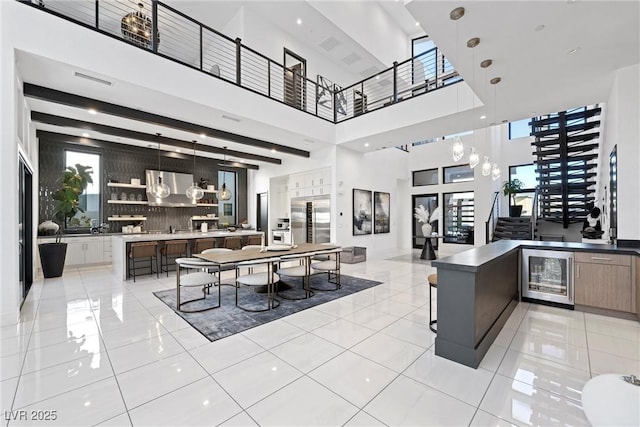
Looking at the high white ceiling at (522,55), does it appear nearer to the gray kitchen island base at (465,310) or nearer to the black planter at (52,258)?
the gray kitchen island base at (465,310)

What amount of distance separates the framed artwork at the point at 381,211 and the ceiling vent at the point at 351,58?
4712 millimetres

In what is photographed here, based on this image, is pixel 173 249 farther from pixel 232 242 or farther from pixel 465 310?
pixel 465 310

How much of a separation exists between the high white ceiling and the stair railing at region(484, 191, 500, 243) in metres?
3.62

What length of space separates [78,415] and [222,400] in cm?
93

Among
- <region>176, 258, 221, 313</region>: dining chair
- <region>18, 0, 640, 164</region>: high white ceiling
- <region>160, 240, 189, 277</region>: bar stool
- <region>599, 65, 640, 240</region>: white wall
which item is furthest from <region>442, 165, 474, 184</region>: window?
<region>176, 258, 221, 313</region>: dining chair

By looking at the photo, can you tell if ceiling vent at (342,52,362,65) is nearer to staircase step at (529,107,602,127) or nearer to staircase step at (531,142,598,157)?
staircase step at (529,107,602,127)

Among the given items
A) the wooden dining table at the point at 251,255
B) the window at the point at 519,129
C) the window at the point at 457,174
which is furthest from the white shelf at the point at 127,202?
the window at the point at 519,129

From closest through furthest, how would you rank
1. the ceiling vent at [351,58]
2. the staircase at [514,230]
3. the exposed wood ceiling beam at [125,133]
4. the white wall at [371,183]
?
the exposed wood ceiling beam at [125,133] → the white wall at [371,183] → the staircase at [514,230] → the ceiling vent at [351,58]

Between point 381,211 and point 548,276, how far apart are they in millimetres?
5597

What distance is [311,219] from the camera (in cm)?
885

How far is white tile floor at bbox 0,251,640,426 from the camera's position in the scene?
1.85 m

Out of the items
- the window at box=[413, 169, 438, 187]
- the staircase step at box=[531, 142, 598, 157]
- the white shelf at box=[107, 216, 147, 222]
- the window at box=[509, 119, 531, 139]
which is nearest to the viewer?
the staircase step at box=[531, 142, 598, 157]

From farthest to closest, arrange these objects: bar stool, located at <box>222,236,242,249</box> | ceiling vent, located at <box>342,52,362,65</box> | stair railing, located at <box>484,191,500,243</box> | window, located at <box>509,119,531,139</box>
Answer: window, located at <box>509,119,531,139</box>
ceiling vent, located at <box>342,52,362,65</box>
stair railing, located at <box>484,191,500,243</box>
bar stool, located at <box>222,236,242,249</box>

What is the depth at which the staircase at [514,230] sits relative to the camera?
27.0 feet
